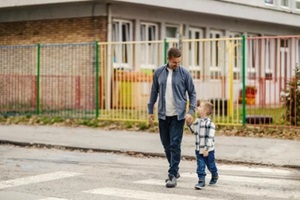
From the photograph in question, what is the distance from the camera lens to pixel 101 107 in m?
19.7

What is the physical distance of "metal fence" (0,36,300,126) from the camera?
17.6 meters

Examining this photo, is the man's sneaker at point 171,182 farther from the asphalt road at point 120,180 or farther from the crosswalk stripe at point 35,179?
the crosswalk stripe at point 35,179

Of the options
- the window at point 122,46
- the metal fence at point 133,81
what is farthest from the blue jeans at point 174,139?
the window at point 122,46

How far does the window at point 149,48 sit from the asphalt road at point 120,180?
6.43 metres

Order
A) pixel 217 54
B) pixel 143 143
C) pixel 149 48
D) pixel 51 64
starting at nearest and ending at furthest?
pixel 143 143 → pixel 217 54 → pixel 149 48 → pixel 51 64

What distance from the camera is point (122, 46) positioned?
20.3m

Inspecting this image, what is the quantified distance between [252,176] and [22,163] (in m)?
3.94

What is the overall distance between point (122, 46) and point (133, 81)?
1428 mm

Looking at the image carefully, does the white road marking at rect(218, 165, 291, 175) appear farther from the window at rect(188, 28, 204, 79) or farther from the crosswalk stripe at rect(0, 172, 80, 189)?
the window at rect(188, 28, 204, 79)

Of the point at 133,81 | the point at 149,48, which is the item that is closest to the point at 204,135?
the point at 133,81

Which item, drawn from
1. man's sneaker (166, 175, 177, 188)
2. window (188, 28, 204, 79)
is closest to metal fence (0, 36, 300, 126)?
window (188, 28, 204, 79)

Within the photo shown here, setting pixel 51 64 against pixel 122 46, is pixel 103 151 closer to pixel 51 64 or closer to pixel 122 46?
pixel 122 46

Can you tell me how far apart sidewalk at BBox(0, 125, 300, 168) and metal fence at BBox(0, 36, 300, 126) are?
1.31 metres

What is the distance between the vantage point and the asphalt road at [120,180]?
898cm
